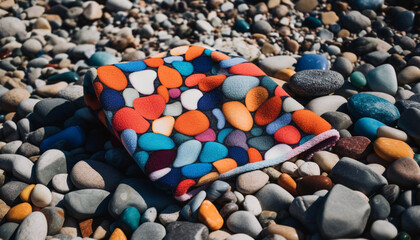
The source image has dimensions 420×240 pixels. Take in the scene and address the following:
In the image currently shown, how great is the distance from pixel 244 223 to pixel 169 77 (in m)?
1.07

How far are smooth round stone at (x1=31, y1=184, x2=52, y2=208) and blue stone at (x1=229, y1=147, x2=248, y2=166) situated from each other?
40.0 inches

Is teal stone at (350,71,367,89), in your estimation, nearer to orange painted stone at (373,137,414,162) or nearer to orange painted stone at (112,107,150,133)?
orange painted stone at (373,137,414,162)

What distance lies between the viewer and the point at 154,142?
186 cm

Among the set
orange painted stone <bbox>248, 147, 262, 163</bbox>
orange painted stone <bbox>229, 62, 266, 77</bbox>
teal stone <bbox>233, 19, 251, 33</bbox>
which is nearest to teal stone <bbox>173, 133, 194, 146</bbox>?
orange painted stone <bbox>248, 147, 262, 163</bbox>

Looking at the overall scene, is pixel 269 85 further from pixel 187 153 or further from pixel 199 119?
pixel 187 153

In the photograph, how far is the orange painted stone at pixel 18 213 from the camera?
1.75m

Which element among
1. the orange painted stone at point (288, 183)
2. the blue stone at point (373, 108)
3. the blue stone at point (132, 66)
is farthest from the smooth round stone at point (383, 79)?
the blue stone at point (132, 66)

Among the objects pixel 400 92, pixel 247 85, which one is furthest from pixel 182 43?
pixel 400 92

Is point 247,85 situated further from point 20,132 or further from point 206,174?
point 20,132

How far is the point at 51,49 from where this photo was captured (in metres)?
3.14

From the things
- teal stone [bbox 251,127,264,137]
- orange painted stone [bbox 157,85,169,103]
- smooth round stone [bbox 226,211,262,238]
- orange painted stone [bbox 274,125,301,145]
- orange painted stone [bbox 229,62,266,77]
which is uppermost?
orange painted stone [bbox 229,62,266,77]

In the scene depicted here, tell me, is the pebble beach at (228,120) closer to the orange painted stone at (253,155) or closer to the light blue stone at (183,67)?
the orange painted stone at (253,155)

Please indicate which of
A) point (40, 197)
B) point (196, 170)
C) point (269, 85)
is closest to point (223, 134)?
point (196, 170)

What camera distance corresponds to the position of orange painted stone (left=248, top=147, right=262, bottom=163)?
6.14 ft
